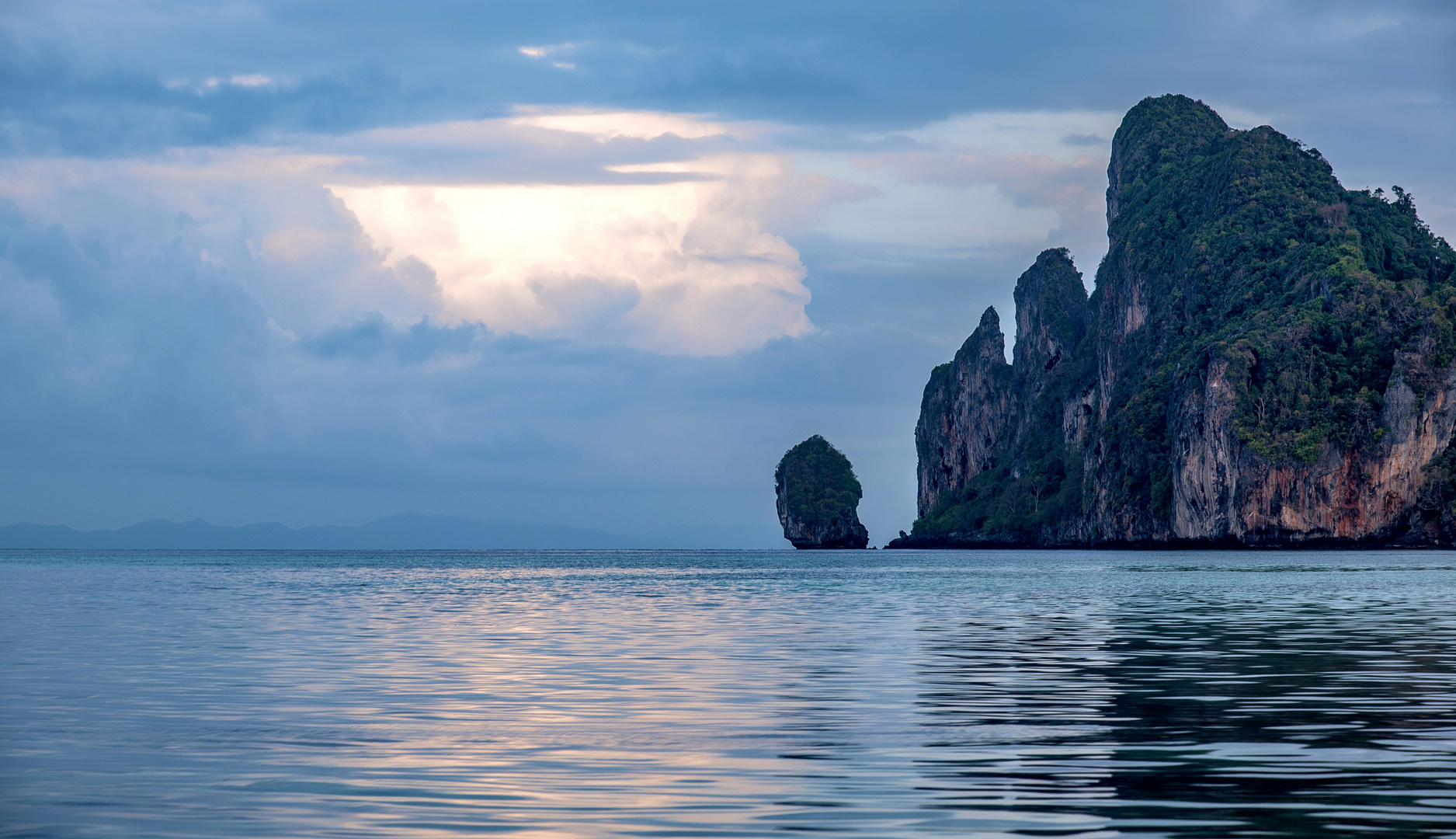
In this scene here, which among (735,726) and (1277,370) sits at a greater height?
(1277,370)

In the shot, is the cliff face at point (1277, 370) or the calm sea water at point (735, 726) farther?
the cliff face at point (1277, 370)

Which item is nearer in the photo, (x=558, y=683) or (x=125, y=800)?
(x=125, y=800)

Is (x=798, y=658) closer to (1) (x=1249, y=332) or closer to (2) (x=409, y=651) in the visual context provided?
(2) (x=409, y=651)

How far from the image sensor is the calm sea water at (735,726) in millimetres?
9898

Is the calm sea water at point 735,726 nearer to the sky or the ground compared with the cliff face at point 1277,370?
nearer to the ground

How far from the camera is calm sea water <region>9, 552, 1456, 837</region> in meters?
9.90

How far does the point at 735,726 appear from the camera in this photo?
588 inches

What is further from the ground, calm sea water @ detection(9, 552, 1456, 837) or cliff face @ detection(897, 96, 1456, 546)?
cliff face @ detection(897, 96, 1456, 546)

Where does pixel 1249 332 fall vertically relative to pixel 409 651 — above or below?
above

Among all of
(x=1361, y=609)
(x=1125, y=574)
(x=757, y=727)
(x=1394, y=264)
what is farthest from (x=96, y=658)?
(x=1394, y=264)

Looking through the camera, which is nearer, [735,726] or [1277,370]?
[735,726]

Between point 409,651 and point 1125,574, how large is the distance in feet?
181

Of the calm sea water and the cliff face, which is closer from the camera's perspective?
the calm sea water

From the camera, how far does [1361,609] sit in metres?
36.7
